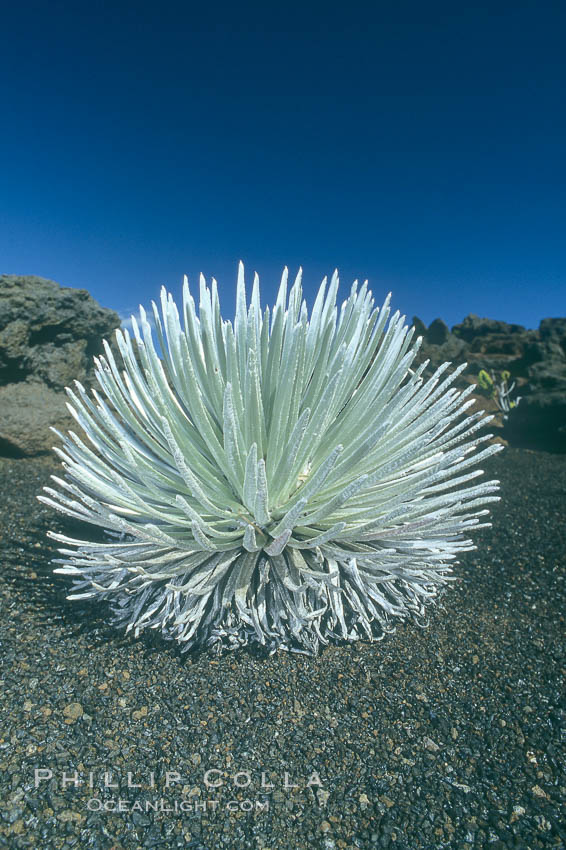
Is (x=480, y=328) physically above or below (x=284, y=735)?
above

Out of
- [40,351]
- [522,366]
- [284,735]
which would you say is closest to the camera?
[284,735]

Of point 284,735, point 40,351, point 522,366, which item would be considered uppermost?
point 522,366

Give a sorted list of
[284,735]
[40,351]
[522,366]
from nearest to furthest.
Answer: [284,735] < [40,351] < [522,366]

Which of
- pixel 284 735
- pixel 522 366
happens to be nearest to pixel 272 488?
pixel 284 735

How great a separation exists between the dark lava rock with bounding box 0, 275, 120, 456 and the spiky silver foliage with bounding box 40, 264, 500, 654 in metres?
1.42

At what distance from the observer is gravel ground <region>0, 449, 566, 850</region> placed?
108 centimetres

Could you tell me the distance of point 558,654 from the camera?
5.47 ft

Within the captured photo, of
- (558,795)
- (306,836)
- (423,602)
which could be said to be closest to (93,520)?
(306,836)

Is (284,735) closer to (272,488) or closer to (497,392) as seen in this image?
(272,488)

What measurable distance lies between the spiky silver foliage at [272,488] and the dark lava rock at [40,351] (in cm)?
142

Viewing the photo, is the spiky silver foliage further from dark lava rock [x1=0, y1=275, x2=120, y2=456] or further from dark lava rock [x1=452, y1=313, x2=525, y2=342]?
dark lava rock [x1=452, y1=313, x2=525, y2=342]

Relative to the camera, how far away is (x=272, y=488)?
1.57 metres

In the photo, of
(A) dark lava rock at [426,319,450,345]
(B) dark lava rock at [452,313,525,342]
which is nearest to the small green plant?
(A) dark lava rock at [426,319,450,345]

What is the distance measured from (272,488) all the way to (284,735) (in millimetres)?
672
